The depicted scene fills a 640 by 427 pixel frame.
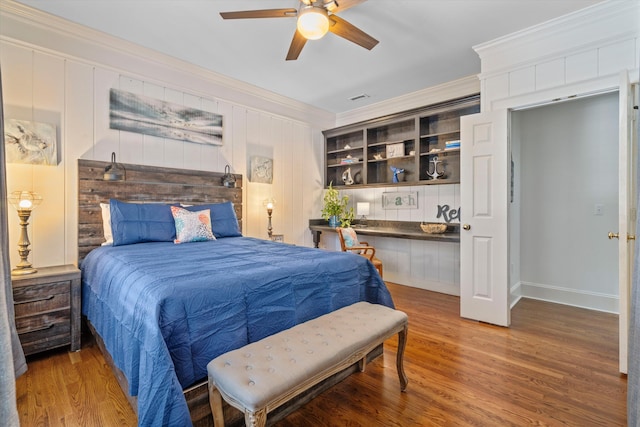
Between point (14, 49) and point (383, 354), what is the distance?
3993 millimetres

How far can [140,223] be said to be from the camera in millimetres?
2896

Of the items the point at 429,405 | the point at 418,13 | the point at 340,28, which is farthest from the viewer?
the point at 418,13

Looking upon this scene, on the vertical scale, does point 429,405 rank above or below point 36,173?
below

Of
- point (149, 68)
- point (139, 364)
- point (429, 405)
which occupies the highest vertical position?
point (149, 68)

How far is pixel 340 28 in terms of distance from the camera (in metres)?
2.25

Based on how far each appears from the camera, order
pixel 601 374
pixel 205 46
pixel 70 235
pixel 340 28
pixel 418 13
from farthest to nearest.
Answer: pixel 205 46
pixel 70 235
pixel 418 13
pixel 340 28
pixel 601 374

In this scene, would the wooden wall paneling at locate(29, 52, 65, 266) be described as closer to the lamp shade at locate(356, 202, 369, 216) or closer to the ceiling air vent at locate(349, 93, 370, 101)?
the ceiling air vent at locate(349, 93, 370, 101)

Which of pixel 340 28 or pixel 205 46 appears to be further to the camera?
pixel 205 46

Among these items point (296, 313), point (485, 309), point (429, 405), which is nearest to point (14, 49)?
point (296, 313)

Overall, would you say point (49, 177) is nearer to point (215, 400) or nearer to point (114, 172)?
point (114, 172)

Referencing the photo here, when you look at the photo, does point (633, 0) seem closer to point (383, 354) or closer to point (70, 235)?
point (383, 354)

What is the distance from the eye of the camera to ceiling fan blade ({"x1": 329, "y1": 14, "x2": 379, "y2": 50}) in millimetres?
2170

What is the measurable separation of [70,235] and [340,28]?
302cm

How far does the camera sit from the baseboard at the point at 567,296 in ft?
10.9
